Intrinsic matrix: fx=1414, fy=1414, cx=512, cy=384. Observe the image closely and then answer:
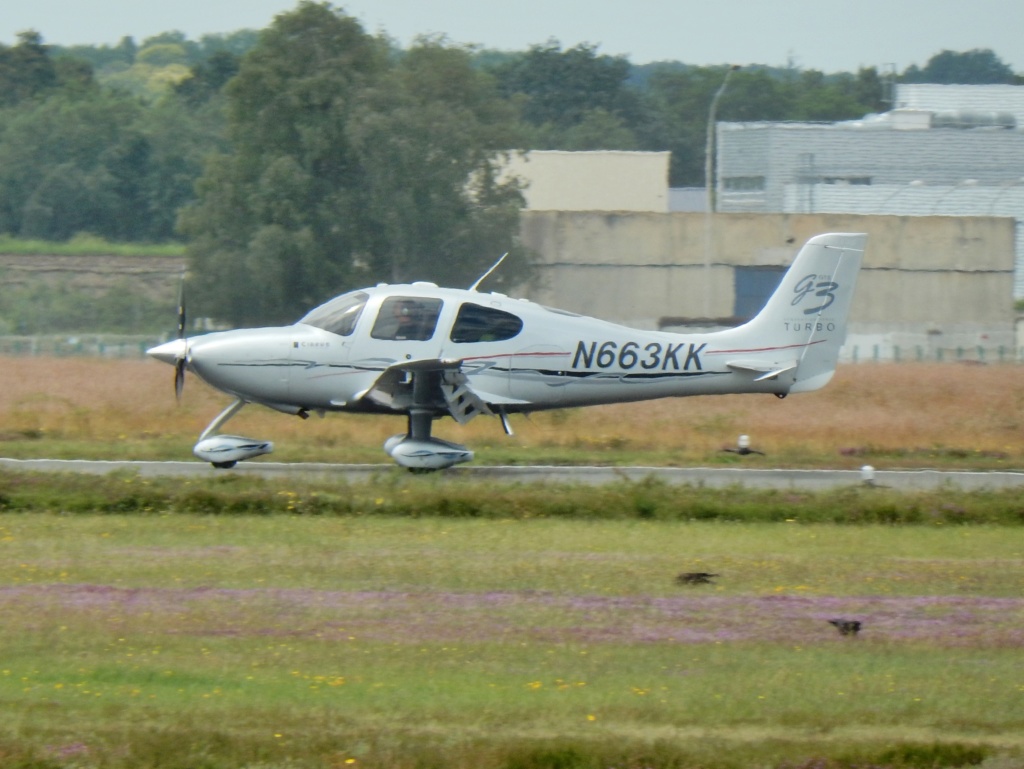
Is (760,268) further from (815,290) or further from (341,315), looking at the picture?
(341,315)

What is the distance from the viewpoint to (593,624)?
9.11 meters

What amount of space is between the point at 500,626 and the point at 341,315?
864 centimetres

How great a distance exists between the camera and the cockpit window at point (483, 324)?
17.0m

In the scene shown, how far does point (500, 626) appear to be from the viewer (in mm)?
9016

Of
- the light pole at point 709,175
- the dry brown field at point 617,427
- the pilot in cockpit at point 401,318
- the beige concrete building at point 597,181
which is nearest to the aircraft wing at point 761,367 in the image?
the dry brown field at point 617,427

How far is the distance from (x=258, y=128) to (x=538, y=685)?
41.2 meters

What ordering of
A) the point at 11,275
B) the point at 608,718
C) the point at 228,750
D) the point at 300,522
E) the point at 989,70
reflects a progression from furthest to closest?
the point at 989,70 < the point at 11,275 < the point at 300,522 < the point at 608,718 < the point at 228,750

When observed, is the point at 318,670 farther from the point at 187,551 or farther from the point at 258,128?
the point at 258,128

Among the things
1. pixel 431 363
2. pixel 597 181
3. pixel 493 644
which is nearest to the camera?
pixel 493 644

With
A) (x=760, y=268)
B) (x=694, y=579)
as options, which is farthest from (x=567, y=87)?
(x=694, y=579)

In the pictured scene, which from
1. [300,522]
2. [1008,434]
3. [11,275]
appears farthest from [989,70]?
[300,522]

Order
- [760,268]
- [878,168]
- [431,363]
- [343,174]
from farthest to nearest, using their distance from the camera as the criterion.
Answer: [878,168], [760,268], [343,174], [431,363]

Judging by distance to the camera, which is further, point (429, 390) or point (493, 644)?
point (429, 390)

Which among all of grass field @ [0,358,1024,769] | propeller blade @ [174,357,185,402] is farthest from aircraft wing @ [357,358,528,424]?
propeller blade @ [174,357,185,402]
